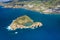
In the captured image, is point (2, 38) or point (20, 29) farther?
point (20, 29)

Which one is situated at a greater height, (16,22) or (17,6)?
(16,22)

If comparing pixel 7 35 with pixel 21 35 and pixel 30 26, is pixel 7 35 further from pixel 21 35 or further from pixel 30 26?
pixel 30 26

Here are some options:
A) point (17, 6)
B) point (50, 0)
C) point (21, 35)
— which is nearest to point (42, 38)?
point (21, 35)

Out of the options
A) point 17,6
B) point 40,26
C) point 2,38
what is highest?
point 2,38

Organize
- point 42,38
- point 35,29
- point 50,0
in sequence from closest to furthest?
point 42,38
point 35,29
point 50,0

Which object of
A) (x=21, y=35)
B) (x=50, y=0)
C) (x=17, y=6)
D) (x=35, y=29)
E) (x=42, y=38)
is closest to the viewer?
(x=42, y=38)

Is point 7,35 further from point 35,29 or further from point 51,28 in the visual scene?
point 51,28

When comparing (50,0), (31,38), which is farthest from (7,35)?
(50,0)

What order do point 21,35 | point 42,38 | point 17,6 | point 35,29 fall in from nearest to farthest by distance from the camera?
point 42,38 < point 21,35 < point 35,29 < point 17,6

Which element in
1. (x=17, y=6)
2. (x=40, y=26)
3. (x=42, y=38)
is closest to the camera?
(x=42, y=38)
